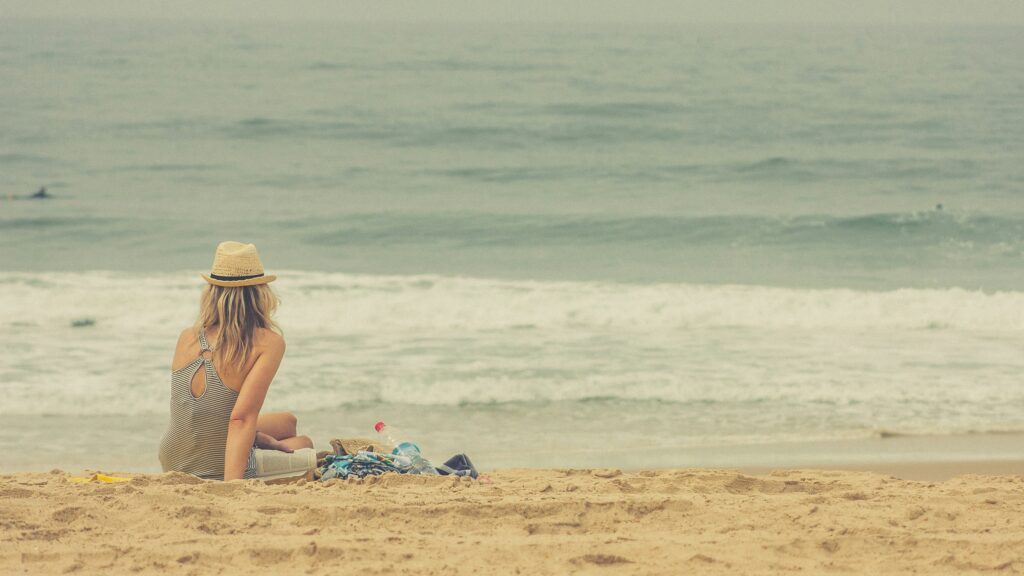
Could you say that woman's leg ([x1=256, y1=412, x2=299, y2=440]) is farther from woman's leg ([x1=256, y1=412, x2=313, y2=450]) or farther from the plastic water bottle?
the plastic water bottle

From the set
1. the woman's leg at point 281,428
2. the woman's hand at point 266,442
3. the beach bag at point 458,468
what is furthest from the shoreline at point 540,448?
the woman's hand at point 266,442

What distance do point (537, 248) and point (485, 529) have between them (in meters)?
15.1

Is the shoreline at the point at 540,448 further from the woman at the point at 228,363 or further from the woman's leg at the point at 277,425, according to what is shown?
the woman at the point at 228,363

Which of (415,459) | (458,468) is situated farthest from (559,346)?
(415,459)

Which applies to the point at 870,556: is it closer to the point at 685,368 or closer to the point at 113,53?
the point at 685,368

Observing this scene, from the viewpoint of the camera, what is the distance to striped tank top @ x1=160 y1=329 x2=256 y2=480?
4480 mm

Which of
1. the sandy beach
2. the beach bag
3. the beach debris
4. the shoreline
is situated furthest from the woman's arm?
the shoreline

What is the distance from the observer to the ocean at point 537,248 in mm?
8602

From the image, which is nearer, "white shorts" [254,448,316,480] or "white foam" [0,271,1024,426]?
"white shorts" [254,448,316,480]

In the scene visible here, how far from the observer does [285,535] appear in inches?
151

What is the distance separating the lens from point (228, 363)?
4430 mm

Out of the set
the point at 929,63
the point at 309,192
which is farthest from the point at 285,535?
the point at 929,63

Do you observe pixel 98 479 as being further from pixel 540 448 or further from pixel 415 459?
pixel 540 448

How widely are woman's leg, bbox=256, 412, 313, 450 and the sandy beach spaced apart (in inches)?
16.2
